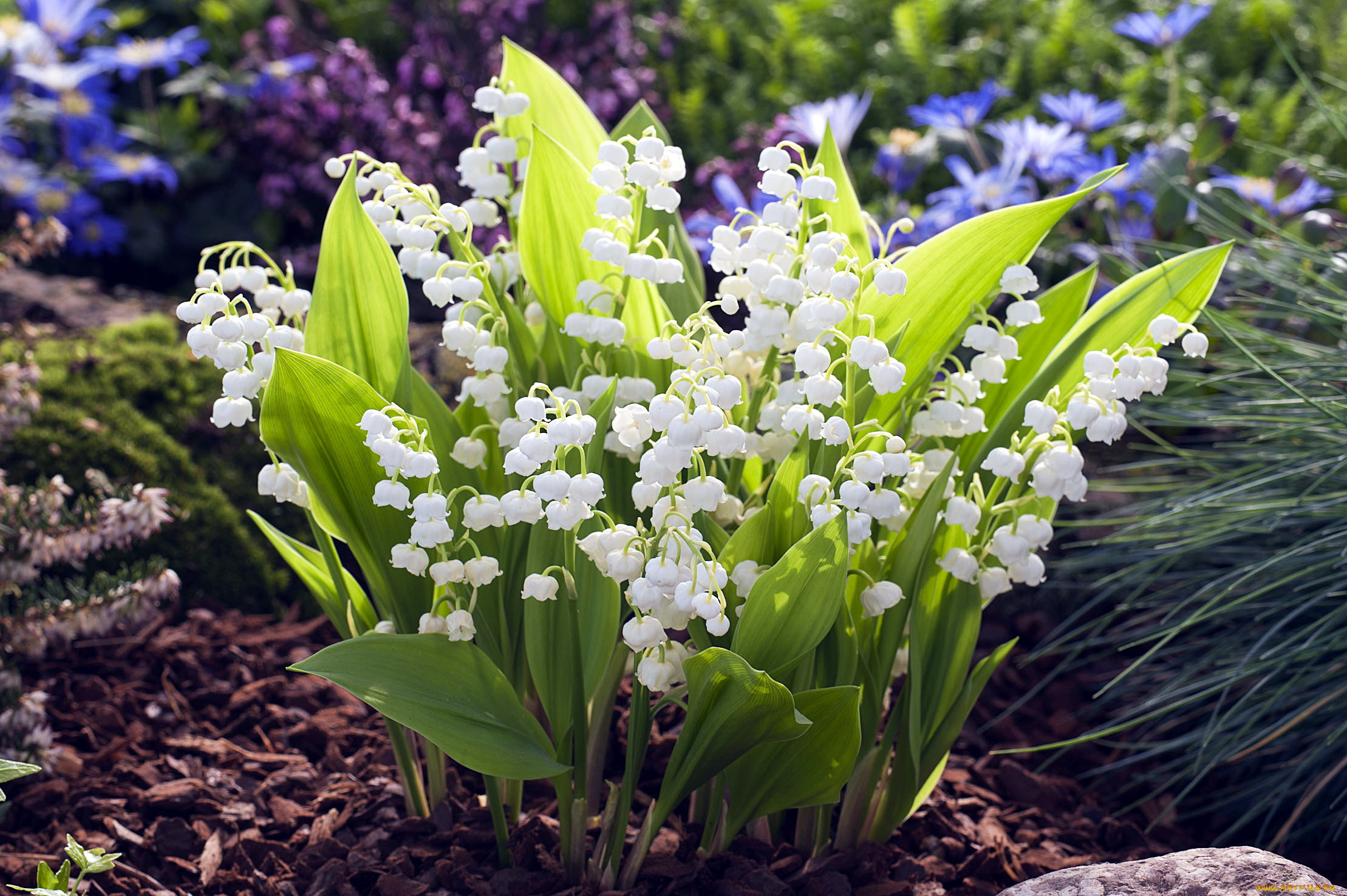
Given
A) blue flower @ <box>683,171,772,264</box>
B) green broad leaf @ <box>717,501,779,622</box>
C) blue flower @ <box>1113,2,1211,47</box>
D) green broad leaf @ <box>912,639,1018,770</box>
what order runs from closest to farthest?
green broad leaf @ <box>717,501,779,622</box> → green broad leaf @ <box>912,639,1018,770</box> → blue flower @ <box>683,171,772,264</box> → blue flower @ <box>1113,2,1211,47</box>

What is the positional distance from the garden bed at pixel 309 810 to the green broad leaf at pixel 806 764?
14 centimetres

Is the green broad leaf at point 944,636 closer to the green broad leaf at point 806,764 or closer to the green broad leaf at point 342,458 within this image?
the green broad leaf at point 806,764

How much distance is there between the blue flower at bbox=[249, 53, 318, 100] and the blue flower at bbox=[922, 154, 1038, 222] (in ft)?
7.83

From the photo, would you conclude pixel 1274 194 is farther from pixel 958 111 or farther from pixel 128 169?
pixel 128 169

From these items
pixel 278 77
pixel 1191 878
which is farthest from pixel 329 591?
pixel 278 77

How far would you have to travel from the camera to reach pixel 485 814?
5.31 feet

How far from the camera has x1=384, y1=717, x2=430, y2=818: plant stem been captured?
153cm

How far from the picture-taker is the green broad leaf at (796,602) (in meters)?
1.17

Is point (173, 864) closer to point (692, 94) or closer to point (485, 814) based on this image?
point (485, 814)

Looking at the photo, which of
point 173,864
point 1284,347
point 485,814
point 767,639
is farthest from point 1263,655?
point 173,864

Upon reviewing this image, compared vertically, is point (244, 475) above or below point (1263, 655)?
above

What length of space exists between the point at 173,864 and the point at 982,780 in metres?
1.41

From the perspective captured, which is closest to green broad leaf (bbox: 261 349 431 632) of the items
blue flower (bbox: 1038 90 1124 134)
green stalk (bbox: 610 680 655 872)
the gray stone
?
green stalk (bbox: 610 680 655 872)

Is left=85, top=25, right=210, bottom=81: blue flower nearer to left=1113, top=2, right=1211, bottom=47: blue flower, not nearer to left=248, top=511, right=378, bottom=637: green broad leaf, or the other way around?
left=248, top=511, right=378, bottom=637: green broad leaf
